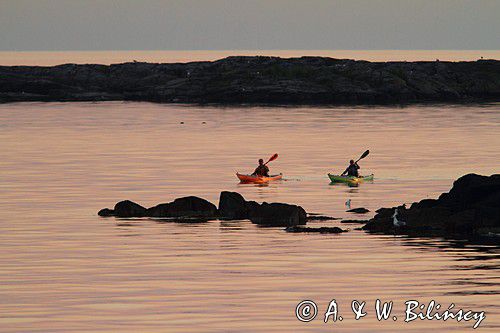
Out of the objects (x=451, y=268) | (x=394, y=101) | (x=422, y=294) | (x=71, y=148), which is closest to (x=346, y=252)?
(x=451, y=268)

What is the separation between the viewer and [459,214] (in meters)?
46.6

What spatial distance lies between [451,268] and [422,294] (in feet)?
15.8

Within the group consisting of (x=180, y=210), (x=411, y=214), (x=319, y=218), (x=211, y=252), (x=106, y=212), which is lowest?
(x=211, y=252)

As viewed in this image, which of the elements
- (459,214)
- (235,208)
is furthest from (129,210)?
(459,214)

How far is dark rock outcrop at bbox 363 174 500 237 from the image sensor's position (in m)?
Answer: 45.9


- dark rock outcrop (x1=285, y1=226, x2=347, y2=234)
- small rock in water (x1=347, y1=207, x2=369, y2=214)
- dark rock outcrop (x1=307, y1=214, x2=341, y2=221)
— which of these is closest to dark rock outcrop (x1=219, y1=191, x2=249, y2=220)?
dark rock outcrop (x1=307, y1=214, x2=341, y2=221)

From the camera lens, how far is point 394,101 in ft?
642

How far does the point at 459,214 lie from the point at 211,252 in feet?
30.9

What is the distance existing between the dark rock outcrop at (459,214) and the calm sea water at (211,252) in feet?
4.72

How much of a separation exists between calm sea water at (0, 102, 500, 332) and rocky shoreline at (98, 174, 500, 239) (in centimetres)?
98

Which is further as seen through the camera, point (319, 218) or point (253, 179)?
point (253, 179)

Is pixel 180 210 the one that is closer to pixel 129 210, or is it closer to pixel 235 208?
pixel 129 210

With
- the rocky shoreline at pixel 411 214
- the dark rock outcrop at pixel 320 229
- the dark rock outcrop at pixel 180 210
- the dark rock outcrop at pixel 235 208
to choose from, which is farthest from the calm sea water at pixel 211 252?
the dark rock outcrop at pixel 180 210

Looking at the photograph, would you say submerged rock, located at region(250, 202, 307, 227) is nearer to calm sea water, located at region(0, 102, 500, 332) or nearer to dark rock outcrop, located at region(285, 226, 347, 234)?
calm sea water, located at region(0, 102, 500, 332)
